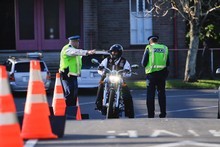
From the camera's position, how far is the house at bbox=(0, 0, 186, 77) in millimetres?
26562

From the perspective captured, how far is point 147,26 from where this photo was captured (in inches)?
1069

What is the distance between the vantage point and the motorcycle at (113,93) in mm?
11039

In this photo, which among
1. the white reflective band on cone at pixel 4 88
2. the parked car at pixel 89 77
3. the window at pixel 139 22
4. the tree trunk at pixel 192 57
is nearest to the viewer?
the white reflective band on cone at pixel 4 88

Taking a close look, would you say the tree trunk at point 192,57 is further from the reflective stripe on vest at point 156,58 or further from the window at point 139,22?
the reflective stripe on vest at point 156,58

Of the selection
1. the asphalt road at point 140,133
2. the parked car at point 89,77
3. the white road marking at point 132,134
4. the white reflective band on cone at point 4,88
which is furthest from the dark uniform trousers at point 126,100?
the parked car at point 89,77

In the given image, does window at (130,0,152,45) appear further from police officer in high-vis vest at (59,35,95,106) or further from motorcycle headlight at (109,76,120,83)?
motorcycle headlight at (109,76,120,83)

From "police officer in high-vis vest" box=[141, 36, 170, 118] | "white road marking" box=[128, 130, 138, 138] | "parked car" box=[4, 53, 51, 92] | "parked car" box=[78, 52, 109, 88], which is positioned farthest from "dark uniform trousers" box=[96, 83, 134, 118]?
"parked car" box=[4, 53, 51, 92]

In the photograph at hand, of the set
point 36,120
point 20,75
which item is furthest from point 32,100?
point 20,75

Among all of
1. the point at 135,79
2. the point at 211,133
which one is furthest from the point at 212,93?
the point at 211,133

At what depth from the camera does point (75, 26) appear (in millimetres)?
26969

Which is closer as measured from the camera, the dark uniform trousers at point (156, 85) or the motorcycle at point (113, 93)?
A: the motorcycle at point (113, 93)

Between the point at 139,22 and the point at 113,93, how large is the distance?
647 inches

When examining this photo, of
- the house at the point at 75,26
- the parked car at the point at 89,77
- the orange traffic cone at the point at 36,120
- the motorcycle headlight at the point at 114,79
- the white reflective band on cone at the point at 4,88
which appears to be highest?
the house at the point at 75,26

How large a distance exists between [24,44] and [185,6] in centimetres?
834
